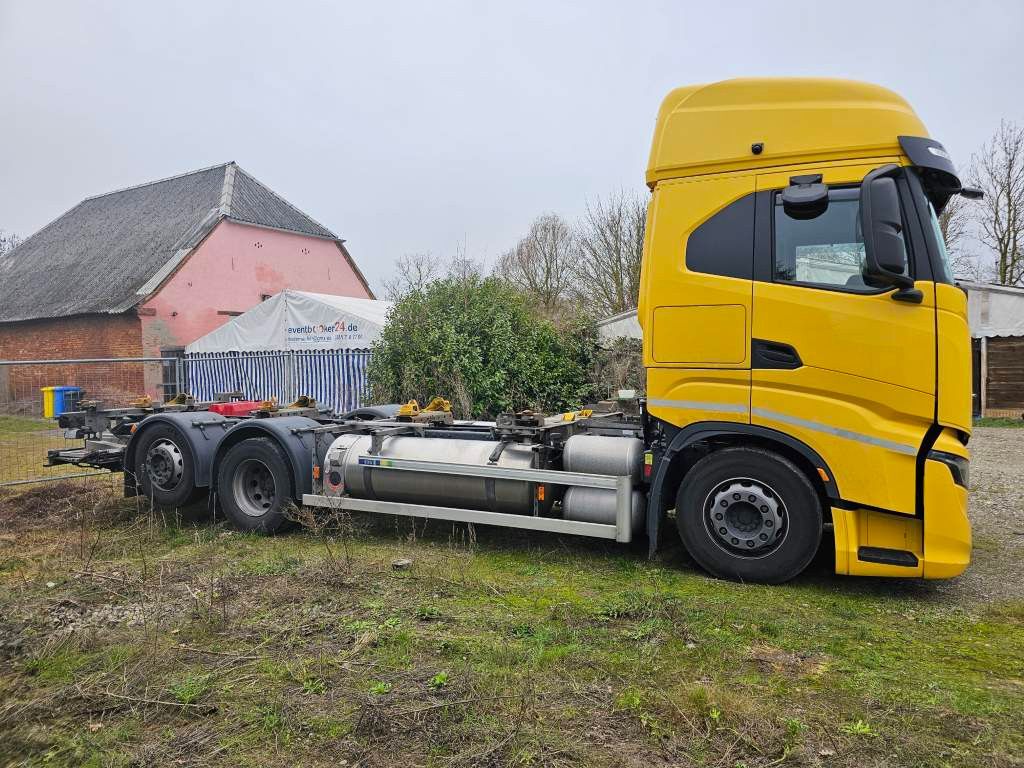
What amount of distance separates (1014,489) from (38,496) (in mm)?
12181

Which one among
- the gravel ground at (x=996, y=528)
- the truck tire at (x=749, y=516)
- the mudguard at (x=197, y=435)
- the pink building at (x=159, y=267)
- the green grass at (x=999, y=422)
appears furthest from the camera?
the pink building at (x=159, y=267)

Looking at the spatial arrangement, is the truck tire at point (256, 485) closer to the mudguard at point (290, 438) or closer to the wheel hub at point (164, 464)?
the mudguard at point (290, 438)

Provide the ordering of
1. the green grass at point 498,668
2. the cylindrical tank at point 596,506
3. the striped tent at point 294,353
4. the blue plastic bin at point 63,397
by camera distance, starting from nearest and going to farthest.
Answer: the green grass at point 498,668
the cylindrical tank at point 596,506
the blue plastic bin at point 63,397
the striped tent at point 294,353

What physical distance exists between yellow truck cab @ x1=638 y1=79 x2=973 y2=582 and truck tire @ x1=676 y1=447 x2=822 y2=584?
0.01 metres

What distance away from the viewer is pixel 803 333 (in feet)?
16.7

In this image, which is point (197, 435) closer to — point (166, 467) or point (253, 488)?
point (166, 467)

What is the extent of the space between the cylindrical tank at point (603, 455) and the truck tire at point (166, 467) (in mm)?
3949

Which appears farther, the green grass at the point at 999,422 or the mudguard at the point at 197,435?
the green grass at the point at 999,422

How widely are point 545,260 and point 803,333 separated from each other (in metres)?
27.2

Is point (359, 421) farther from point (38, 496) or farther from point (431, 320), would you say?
point (431, 320)

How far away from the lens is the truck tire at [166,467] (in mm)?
7656

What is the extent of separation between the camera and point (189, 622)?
4730 millimetres

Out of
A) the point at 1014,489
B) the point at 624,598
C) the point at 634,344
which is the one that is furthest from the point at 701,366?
the point at 634,344

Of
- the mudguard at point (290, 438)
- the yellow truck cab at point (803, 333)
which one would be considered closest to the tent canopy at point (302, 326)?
the mudguard at point (290, 438)
